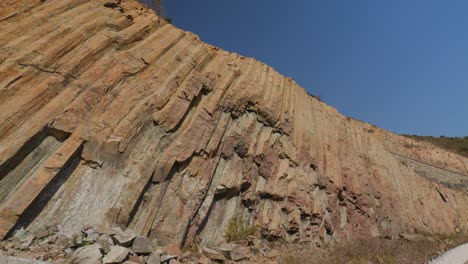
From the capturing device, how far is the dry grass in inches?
468

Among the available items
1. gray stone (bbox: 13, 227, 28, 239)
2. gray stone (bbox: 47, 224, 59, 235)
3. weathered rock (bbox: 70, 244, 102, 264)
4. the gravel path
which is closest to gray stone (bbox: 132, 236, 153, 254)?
weathered rock (bbox: 70, 244, 102, 264)

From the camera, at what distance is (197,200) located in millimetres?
11289

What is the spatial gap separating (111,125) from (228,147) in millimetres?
4868

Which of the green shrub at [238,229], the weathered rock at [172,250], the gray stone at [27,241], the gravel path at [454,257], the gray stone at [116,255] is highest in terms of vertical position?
the gravel path at [454,257]

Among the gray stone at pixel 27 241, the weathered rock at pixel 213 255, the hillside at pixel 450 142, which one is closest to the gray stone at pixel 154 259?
the weathered rock at pixel 213 255

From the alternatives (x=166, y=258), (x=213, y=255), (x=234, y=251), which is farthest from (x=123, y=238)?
(x=234, y=251)

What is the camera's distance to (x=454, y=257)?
50.2 ft

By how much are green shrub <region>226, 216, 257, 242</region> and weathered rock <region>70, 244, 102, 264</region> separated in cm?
551

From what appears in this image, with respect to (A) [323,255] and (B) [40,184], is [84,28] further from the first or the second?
(A) [323,255]

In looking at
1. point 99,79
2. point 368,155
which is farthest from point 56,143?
point 368,155

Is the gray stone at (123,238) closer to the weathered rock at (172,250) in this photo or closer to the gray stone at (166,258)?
the gray stone at (166,258)

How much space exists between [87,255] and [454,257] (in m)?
15.5

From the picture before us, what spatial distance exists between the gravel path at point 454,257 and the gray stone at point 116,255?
36.3ft

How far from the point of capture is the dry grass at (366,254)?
39.0 feet
